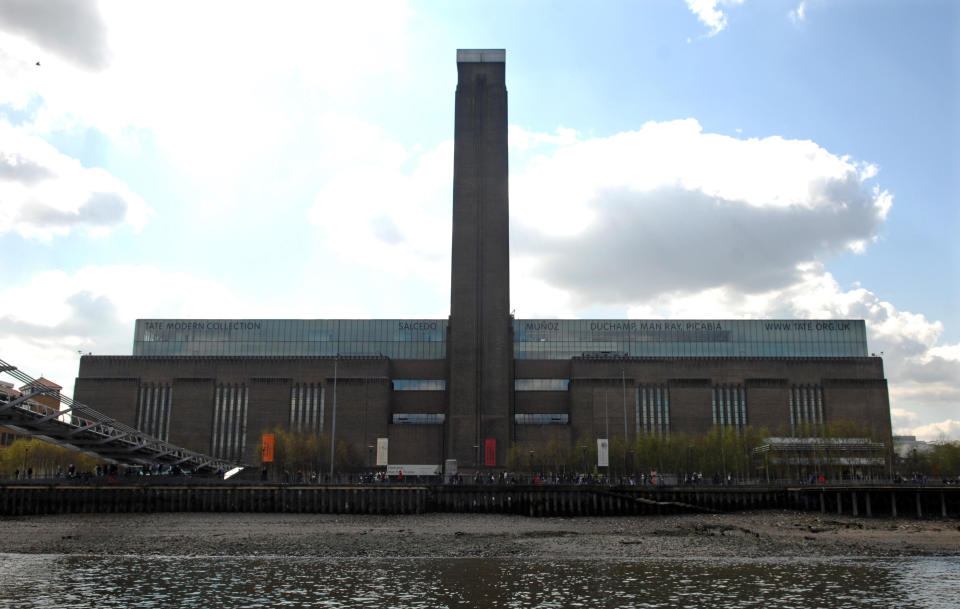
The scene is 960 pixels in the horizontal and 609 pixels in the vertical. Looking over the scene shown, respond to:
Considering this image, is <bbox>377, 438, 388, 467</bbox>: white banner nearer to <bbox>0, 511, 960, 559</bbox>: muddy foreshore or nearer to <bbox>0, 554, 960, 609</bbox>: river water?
<bbox>0, 511, 960, 559</bbox>: muddy foreshore

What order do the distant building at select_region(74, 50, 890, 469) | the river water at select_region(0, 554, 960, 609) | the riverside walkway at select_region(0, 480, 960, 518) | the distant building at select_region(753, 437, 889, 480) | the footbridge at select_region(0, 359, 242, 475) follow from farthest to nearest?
the distant building at select_region(74, 50, 890, 469) → the distant building at select_region(753, 437, 889, 480) → the riverside walkway at select_region(0, 480, 960, 518) → the footbridge at select_region(0, 359, 242, 475) → the river water at select_region(0, 554, 960, 609)

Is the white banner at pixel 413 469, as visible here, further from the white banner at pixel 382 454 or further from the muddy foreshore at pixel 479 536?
the muddy foreshore at pixel 479 536

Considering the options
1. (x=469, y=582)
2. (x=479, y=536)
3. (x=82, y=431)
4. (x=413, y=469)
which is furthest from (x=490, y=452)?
(x=469, y=582)

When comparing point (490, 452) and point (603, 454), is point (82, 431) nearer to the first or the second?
point (603, 454)

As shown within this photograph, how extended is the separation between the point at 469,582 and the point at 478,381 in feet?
261

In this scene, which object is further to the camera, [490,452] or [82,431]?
[490,452]

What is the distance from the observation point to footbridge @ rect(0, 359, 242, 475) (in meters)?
59.4

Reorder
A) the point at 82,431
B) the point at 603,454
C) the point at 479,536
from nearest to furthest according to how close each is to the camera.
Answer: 1. the point at 479,536
2. the point at 82,431
3. the point at 603,454

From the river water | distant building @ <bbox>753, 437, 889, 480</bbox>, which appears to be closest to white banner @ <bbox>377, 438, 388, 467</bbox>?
distant building @ <bbox>753, 437, 889, 480</bbox>

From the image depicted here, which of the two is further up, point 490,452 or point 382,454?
point 490,452

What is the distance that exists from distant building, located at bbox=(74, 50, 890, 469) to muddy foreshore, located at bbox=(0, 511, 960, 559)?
45503mm

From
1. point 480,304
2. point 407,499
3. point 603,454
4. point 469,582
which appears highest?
point 480,304

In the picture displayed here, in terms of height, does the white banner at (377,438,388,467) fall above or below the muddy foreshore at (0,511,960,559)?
above

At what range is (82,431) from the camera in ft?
221
